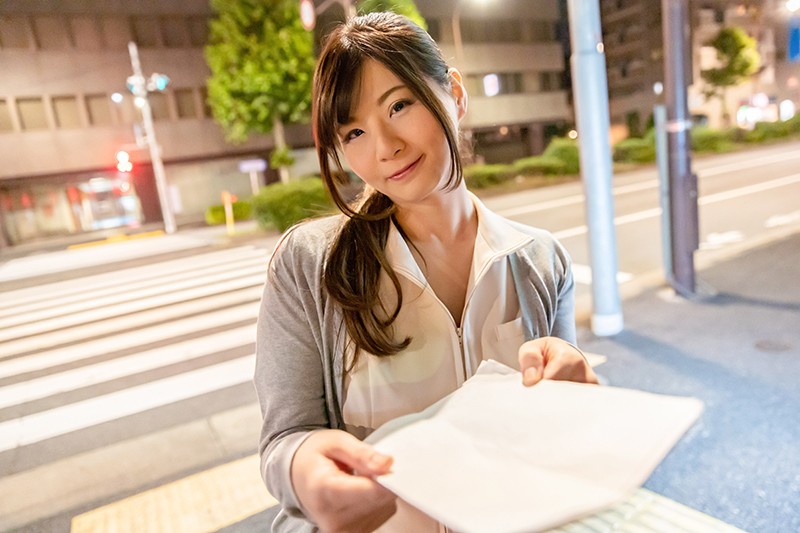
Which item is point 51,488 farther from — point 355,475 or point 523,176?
point 523,176

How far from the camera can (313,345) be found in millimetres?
1197

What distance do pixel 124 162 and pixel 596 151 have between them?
24924 mm

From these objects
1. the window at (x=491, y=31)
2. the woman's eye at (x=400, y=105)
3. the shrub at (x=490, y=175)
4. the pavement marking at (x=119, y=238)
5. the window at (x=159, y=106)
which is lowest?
the pavement marking at (x=119, y=238)

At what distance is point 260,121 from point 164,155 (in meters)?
6.04

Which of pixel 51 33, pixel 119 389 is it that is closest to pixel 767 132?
pixel 119 389

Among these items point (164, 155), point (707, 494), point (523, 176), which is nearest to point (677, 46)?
point (707, 494)

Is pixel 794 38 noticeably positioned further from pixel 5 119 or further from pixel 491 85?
pixel 5 119

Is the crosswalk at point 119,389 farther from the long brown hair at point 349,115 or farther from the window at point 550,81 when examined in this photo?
the window at point 550,81

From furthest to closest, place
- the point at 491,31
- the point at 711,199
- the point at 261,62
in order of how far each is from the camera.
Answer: the point at 491,31, the point at 261,62, the point at 711,199

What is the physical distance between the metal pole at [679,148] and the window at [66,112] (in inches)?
1046

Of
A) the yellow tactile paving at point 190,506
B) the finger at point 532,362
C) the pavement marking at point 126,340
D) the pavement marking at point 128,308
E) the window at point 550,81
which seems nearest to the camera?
the finger at point 532,362

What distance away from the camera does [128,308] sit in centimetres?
831

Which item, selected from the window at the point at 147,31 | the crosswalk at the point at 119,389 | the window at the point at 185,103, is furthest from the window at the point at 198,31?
the crosswalk at the point at 119,389

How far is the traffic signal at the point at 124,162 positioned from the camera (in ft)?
81.0
